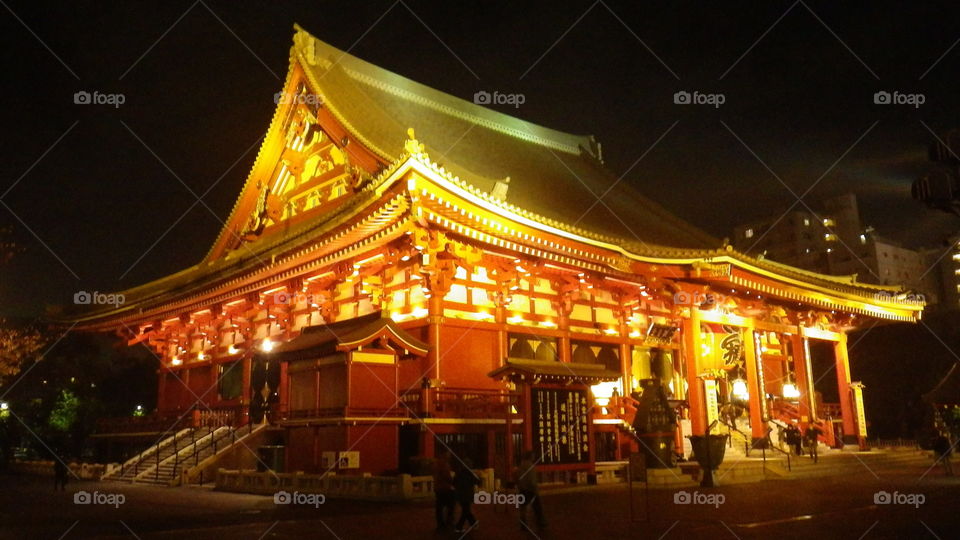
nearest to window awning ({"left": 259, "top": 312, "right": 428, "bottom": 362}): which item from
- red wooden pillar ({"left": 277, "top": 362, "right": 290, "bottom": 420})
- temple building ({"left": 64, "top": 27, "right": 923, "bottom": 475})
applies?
temple building ({"left": 64, "top": 27, "right": 923, "bottom": 475})

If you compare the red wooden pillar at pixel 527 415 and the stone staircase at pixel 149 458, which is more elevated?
the red wooden pillar at pixel 527 415

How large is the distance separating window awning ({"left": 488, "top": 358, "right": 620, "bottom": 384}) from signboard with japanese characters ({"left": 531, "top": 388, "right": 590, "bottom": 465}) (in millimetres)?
638

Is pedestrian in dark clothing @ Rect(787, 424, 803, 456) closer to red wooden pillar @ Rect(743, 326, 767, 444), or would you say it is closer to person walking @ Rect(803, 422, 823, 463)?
person walking @ Rect(803, 422, 823, 463)

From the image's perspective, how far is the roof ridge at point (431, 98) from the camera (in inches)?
968

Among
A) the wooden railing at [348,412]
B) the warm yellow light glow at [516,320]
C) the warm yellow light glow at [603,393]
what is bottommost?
the wooden railing at [348,412]

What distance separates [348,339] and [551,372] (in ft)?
16.4

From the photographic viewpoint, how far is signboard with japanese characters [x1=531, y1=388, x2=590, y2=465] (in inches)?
684

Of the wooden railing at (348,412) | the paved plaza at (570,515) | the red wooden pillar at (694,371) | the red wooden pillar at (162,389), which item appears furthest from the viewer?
the red wooden pillar at (162,389)

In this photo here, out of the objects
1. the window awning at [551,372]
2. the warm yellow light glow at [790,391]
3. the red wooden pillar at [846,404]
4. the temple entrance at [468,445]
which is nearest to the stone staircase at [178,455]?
the temple entrance at [468,445]

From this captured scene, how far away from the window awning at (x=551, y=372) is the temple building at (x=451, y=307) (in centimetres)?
7

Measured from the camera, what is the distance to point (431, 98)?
29562 millimetres

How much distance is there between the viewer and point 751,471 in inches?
757

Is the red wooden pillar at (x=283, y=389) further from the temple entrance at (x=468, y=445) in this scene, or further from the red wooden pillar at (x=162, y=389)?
the red wooden pillar at (x=162, y=389)

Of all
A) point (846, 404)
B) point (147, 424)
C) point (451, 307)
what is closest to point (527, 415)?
point (451, 307)
